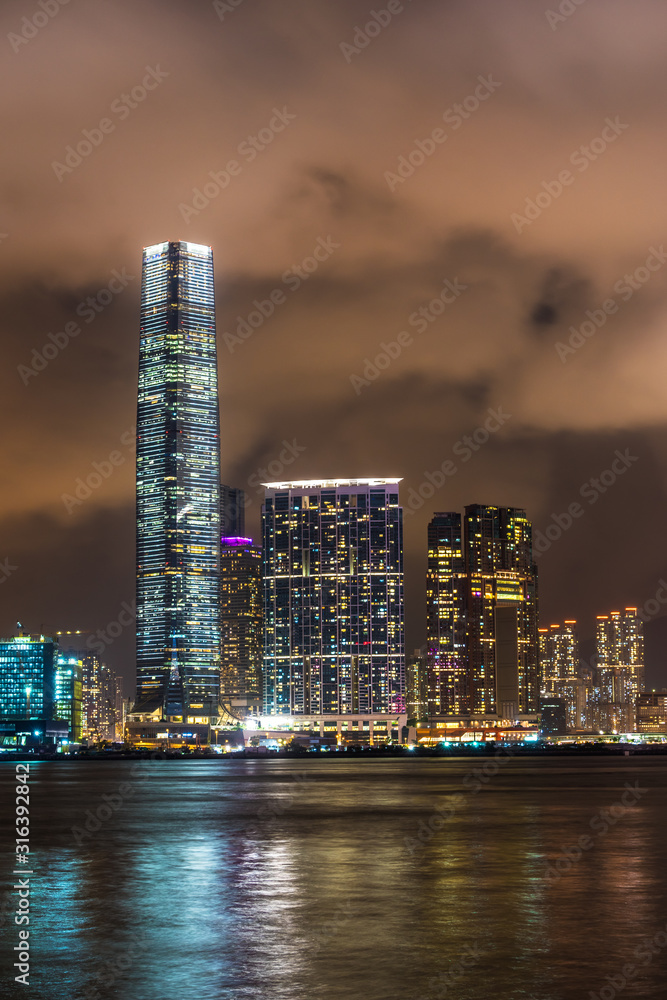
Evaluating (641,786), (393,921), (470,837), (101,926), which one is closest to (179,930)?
(101,926)

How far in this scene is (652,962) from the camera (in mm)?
31672

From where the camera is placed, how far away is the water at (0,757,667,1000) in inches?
1173

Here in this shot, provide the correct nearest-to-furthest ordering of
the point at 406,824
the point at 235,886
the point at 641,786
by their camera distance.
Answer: the point at 235,886, the point at 406,824, the point at 641,786

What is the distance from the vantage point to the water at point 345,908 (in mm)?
29792

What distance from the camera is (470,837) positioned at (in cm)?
6544

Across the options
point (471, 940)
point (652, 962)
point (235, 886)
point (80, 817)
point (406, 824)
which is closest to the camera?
point (652, 962)

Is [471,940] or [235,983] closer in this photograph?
[235,983]

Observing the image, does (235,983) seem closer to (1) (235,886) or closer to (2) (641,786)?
(1) (235,886)

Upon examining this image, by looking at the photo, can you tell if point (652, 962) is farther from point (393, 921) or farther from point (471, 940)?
point (393, 921)

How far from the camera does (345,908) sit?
40.4 meters

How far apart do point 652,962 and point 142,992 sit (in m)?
13.0

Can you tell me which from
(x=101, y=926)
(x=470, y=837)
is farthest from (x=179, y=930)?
(x=470, y=837)

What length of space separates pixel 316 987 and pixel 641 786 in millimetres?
117550

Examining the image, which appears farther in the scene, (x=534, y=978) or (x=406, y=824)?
(x=406, y=824)
